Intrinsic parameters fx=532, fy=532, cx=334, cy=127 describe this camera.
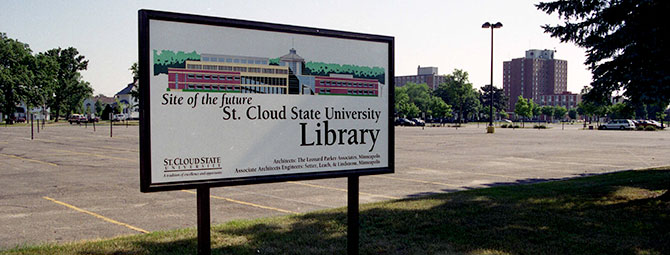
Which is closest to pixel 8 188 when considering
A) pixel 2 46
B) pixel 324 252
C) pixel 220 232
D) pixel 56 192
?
pixel 56 192

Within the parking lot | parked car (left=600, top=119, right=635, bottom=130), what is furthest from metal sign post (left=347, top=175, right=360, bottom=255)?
parked car (left=600, top=119, right=635, bottom=130)

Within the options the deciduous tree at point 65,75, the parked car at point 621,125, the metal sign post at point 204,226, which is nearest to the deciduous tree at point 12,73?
the deciduous tree at point 65,75

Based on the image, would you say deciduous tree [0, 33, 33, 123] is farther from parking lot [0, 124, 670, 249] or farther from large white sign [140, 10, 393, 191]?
large white sign [140, 10, 393, 191]

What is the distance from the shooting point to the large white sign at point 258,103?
4.12 metres

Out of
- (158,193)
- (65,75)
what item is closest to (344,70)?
(158,193)

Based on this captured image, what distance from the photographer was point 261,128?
14.9 feet

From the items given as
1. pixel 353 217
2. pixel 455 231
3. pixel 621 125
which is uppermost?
pixel 353 217

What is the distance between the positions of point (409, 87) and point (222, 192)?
16678 centimetres

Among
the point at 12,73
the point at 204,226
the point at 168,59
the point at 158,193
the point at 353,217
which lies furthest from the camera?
the point at 12,73

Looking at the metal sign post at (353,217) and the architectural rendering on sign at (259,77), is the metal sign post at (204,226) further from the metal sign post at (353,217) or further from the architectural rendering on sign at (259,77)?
the metal sign post at (353,217)

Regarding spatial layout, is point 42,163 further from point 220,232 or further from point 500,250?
point 500,250

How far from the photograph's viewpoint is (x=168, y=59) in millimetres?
4125

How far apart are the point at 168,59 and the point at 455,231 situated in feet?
13.1

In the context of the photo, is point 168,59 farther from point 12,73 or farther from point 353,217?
point 12,73
